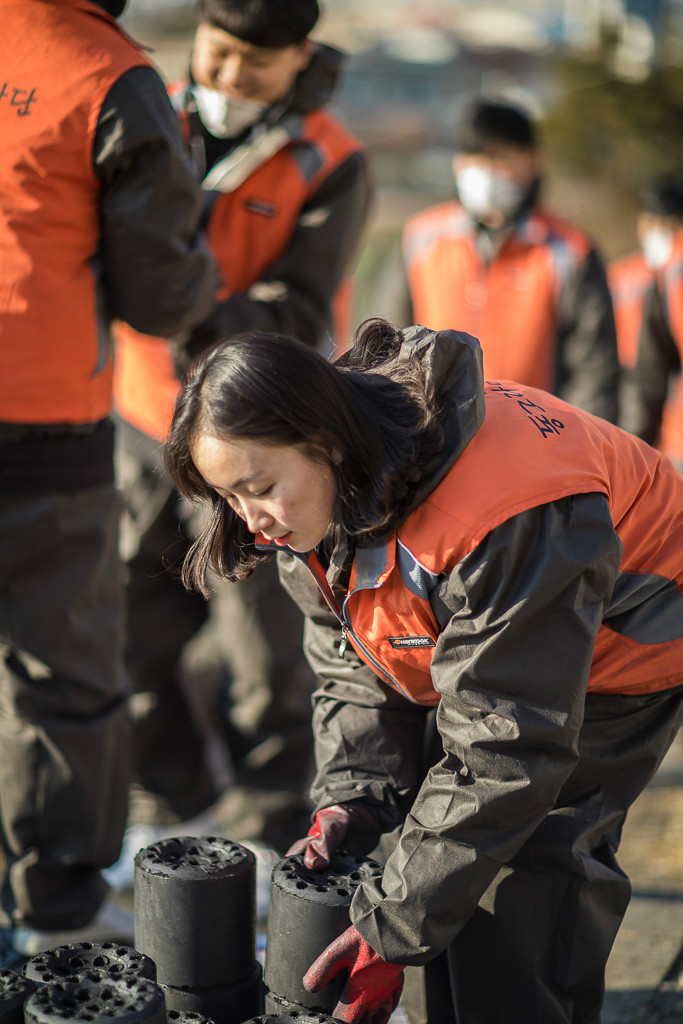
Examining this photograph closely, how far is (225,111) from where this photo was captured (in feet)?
10.8

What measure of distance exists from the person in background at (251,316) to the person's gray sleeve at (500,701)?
152 centimetres

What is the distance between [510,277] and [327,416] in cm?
287

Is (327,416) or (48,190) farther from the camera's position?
(48,190)

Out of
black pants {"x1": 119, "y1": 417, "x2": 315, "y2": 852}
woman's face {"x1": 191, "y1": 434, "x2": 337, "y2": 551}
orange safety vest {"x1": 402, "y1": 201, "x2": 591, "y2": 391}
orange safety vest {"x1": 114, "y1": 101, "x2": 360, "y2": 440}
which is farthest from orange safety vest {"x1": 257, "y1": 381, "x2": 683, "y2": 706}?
orange safety vest {"x1": 402, "y1": 201, "x2": 591, "y2": 391}

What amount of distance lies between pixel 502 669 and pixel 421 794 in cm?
29

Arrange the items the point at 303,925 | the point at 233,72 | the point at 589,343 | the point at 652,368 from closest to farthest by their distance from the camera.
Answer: the point at 303,925 < the point at 233,72 < the point at 589,343 < the point at 652,368

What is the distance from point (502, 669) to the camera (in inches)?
70.8

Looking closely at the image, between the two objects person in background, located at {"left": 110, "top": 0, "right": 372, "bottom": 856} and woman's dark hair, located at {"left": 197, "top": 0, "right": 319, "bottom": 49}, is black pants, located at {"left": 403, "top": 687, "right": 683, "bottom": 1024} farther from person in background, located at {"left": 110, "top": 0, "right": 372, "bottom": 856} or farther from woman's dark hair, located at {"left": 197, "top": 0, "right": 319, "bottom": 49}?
woman's dark hair, located at {"left": 197, "top": 0, "right": 319, "bottom": 49}

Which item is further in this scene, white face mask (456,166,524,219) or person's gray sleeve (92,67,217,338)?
white face mask (456,166,524,219)

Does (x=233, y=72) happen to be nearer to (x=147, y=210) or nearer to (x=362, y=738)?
(x=147, y=210)

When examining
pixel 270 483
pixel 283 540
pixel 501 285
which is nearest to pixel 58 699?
pixel 283 540

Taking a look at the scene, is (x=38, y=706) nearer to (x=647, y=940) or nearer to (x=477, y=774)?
(x=477, y=774)

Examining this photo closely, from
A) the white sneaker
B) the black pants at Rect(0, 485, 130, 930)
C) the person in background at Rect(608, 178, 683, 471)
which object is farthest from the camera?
the person in background at Rect(608, 178, 683, 471)

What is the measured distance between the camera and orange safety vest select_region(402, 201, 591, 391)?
4.38 metres
